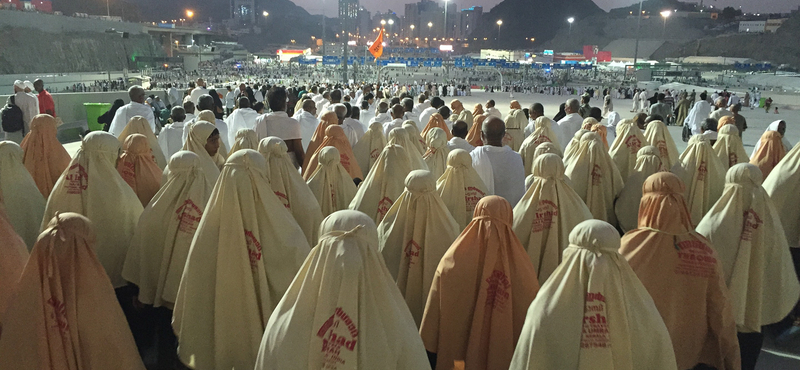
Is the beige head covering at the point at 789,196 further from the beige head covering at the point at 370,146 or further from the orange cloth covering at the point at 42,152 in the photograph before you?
the orange cloth covering at the point at 42,152

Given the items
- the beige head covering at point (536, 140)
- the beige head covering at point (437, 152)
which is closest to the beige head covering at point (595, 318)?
the beige head covering at point (437, 152)

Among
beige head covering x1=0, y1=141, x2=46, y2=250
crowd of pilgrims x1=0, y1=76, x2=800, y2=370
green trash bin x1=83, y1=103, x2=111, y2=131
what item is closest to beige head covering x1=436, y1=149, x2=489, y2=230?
crowd of pilgrims x1=0, y1=76, x2=800, y2=370

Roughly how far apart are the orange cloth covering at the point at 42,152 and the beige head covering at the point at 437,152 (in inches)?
151

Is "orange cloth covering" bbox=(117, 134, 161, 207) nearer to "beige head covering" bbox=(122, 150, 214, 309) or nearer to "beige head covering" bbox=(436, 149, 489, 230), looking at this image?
"beige head covering" bbox=(122, 150, 214, 309)

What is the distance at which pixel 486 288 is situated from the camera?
10.2ft

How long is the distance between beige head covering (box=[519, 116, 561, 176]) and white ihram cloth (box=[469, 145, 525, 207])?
197cm

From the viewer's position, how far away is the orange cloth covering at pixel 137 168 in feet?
15.9

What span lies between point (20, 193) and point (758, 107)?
30979 millimetres

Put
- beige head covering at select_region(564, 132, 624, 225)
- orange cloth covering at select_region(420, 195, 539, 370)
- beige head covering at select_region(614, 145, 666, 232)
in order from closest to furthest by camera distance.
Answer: orange cloth covering at select_region(420, 195, 539, 370) < beige head covering at select_region(614, 145, 666, 232) < beige head covering at select_region(564, 132, 624, 225)

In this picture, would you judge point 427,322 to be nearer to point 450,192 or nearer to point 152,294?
point 450,192

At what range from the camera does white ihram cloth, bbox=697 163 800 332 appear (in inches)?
149

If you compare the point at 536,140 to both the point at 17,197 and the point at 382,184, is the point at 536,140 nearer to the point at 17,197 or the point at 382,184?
the point at 382,184

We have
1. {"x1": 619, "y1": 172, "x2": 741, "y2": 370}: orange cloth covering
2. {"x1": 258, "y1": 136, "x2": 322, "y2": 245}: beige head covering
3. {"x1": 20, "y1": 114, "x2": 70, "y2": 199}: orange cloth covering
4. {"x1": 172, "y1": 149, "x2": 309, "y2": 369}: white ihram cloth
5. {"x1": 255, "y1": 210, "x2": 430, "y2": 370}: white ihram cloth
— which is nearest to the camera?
{"x1": 255, "y1": 210, "x2": 430, "y2": 370}: white ihram cloth

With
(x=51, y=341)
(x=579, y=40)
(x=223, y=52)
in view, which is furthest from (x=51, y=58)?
(x=579, y=40)
